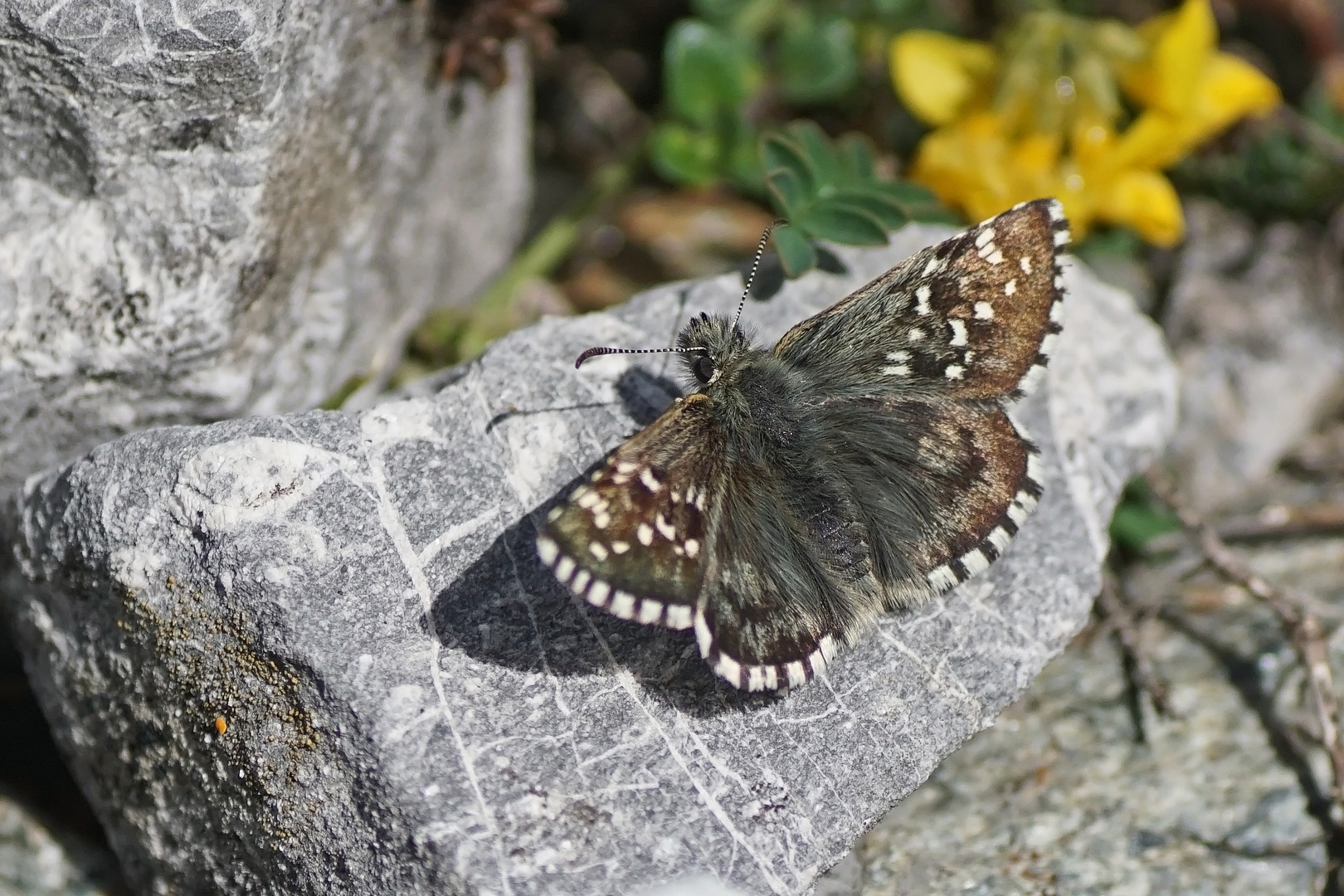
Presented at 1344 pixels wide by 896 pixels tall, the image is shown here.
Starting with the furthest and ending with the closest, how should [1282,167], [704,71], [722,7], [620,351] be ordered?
[1282,167]
[722,7]
[704,71]
[620,351]

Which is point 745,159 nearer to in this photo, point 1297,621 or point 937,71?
point 937,71

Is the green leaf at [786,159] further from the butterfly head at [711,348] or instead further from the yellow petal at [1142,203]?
the yellow petal at [1142,203]

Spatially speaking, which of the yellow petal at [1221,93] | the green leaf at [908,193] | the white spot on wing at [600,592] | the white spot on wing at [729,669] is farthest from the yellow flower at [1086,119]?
the white spot on wing at [600,592]

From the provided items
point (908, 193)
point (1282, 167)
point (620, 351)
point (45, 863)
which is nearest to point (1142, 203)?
point (1282, 167)

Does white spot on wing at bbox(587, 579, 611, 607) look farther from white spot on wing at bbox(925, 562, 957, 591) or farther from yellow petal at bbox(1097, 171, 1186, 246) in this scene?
yellow petal at bbox(1097, 171, 1186, 246)

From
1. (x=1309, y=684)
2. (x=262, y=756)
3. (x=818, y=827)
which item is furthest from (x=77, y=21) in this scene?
(x=1309, y=684)

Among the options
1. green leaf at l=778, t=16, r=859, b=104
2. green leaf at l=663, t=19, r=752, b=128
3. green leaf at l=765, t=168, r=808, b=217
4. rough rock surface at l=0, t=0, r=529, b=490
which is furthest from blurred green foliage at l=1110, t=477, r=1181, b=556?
rough rock surface at l=0, t=0, r=529, b=490
